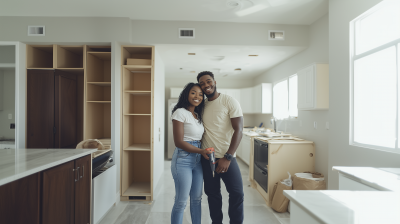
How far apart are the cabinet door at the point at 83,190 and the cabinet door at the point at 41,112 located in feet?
4.98

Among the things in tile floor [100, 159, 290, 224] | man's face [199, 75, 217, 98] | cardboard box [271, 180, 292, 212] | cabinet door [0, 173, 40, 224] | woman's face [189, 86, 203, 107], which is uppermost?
man's face [199, 75, 217, 98]

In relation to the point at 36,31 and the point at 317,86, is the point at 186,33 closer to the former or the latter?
the point at 317,86

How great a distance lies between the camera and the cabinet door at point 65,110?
121 inches

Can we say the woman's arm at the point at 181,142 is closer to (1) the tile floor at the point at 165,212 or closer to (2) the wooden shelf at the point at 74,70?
(1) the tile floor at the point at 165,212

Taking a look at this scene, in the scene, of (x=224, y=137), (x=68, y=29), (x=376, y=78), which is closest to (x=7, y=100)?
(x=68, y=29)

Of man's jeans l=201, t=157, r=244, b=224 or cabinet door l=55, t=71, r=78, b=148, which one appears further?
cabinet door l=55, t=71, r=78, b=148

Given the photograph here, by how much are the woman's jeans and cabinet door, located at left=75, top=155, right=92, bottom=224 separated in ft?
2.69

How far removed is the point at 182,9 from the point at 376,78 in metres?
2.34

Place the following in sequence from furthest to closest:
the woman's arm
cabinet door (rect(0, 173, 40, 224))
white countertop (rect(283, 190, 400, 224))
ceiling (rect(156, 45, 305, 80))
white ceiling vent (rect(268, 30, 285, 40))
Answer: ceiling (rect(156, 45, 305, 80)), white ceiling vent (rect(268, 30, 285, 40)), the woman's arm, cabinet door (rect(0, 173, 40, 224)), white countertop (rect(283, 190, 400, 224))

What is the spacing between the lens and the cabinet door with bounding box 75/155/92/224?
1.82 m

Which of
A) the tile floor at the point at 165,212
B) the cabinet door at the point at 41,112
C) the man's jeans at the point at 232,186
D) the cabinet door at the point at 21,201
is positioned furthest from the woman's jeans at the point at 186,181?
the cabinet door at the point at 41,112

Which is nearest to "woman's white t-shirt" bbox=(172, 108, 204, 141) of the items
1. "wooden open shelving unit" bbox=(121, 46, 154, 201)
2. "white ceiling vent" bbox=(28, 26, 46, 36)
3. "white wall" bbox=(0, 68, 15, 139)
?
"wooden open shelving unit" bbox=(121, 46, 154, 201)

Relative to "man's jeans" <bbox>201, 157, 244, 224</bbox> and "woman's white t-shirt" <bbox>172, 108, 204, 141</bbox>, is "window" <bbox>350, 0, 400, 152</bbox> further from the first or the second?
"woman's white t-shirt" <bbox>172, 108, 204, 141</bbox>

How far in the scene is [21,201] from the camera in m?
1.26
